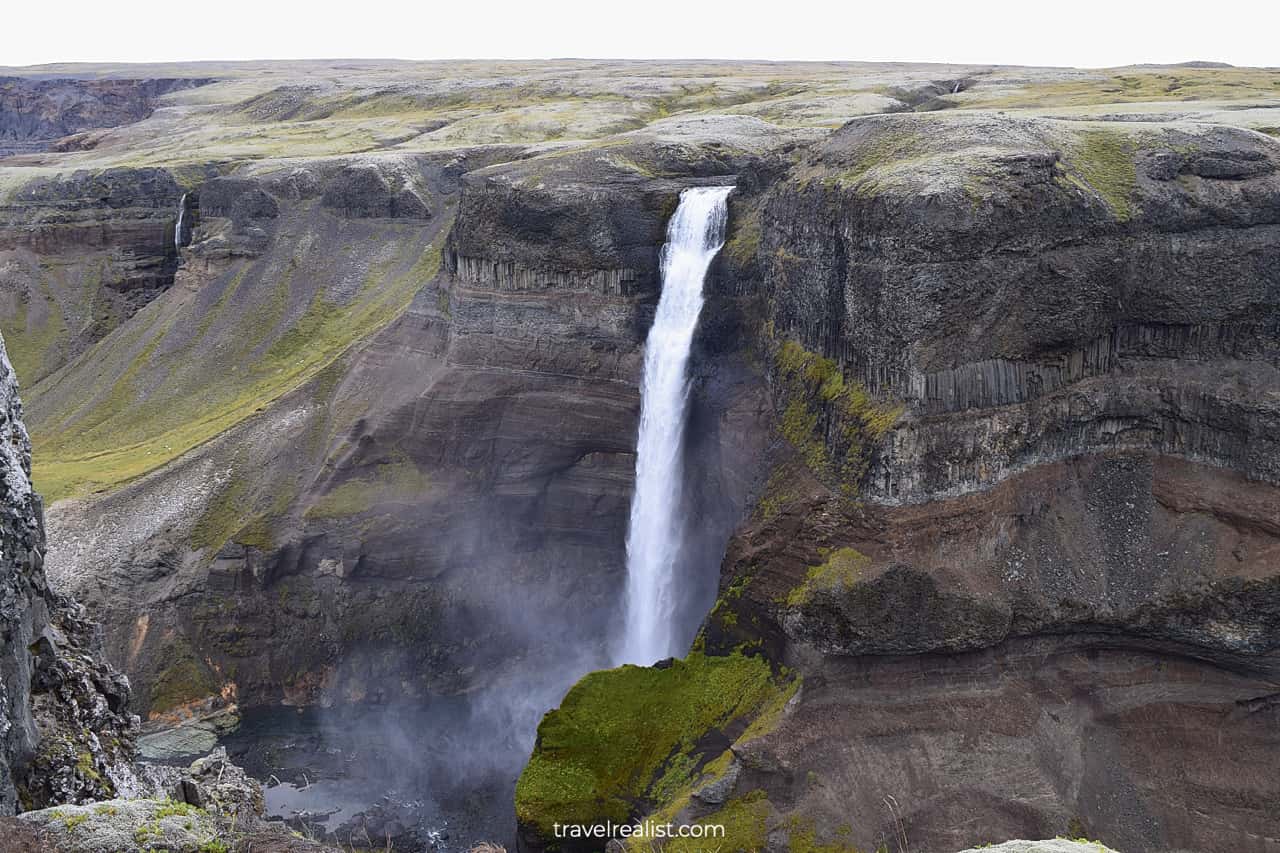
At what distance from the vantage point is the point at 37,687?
21375 millimetres

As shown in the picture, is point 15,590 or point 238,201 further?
point 238,201

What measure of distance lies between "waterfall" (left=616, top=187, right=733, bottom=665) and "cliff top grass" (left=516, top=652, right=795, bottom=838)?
29.4ft

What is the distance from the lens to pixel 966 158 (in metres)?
33.9

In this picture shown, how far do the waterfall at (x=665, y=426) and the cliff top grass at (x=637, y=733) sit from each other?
896 centimetres

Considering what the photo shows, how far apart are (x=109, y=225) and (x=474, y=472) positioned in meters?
52.9

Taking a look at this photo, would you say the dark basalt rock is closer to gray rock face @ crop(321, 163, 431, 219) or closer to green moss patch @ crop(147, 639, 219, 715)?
gray rock face @ crop(321, 163, 431, 219)

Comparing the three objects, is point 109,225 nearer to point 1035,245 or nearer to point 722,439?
point 722,439

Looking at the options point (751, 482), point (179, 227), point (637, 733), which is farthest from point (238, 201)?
point (637, 733)

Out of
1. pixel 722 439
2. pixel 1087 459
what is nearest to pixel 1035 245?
pixel 1087 459

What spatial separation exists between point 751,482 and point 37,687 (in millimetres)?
25974

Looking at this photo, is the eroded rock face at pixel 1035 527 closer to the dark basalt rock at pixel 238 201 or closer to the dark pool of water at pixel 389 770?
the dark pool of water at pixel 389 770

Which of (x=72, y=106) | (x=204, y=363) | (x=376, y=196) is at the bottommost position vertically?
(x=204, y=363)

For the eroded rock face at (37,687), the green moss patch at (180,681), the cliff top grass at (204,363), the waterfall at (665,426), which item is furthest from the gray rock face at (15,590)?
the cliff top grass at (204,363)

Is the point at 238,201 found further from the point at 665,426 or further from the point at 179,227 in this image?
the point at 665,426
